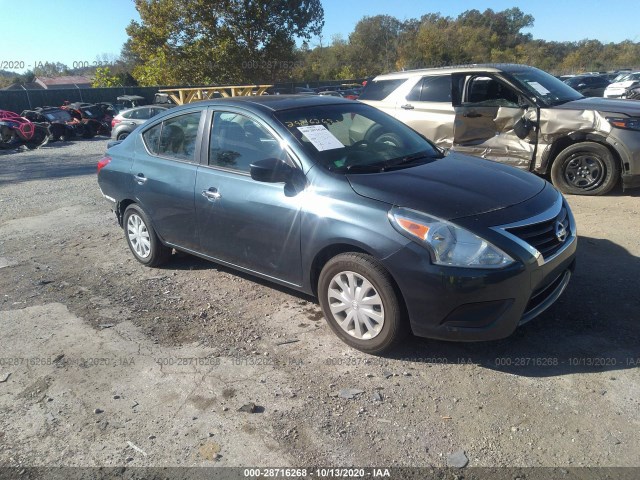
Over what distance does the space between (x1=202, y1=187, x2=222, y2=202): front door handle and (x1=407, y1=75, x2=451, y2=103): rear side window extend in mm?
4648

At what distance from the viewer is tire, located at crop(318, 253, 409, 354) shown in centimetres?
331

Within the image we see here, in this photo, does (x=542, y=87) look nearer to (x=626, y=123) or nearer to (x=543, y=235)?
(x=626, y=123)

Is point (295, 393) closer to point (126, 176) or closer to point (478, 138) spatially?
point (126, 176)

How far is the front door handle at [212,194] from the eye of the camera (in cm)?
430

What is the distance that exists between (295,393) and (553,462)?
1.48 meters

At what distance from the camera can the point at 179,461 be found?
2699 millimetres

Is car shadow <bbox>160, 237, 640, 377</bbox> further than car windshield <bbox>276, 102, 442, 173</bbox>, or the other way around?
car windshield <bbox>276, 102, 442, 173</bbox>

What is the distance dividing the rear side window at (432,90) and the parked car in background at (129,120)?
9889mm

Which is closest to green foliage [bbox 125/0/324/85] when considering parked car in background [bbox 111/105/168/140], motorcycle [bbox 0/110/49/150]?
motorcycle [bbox 0/110/49/150]

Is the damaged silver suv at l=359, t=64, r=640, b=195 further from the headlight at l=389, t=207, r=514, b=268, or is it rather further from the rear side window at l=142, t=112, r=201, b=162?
the headlight at l=389, t=207, r=514, b=268

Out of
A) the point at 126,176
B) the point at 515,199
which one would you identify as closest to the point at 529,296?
the point at 515,199

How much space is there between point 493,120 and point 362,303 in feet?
16.2

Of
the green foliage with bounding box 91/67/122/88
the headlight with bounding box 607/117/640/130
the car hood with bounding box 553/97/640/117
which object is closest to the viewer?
the headlight with bounding box 607/117/640/130

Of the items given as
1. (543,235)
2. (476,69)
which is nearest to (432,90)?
(476,69)
